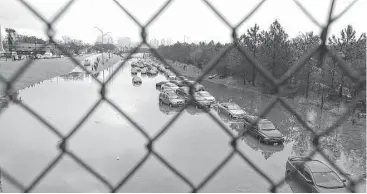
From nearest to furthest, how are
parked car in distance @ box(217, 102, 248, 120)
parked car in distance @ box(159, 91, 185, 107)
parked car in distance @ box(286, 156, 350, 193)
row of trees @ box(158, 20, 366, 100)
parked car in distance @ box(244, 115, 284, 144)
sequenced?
parked car in distance @ box(286, 156, 350, 193)
row of trees @ box(158, 20, 366, 100)
parked car in distance @ box(244, 115, 284, 144)
parked car in distance @ box(217, 102, 248, 120)
parked car in distance @ box(159, 91, 185, 107)

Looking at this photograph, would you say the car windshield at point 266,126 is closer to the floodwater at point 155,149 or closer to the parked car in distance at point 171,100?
the floodwater at point 155,149

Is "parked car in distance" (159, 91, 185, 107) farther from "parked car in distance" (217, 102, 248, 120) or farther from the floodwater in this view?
"parked car in distance" (217, 102, 248, 120)

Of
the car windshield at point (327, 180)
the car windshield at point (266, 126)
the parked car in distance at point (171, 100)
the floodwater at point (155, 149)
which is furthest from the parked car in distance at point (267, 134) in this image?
the parked car in distance at point (171, 100)

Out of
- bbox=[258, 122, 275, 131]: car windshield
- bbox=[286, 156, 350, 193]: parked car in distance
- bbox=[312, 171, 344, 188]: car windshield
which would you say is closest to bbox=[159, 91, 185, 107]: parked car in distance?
bbox=[258, 122, 275, 131]: car windshield

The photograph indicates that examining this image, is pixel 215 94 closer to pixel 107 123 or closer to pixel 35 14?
pixel 107 123

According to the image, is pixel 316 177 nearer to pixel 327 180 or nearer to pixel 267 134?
pixel 327 180

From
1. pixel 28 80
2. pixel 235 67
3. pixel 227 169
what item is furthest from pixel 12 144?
pixel 28 80

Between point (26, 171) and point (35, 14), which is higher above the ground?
point (35, 14)

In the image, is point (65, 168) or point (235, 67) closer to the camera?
point (65, 168)
